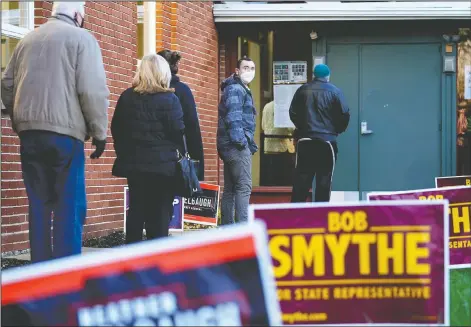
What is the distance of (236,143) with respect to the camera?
31.3 ft

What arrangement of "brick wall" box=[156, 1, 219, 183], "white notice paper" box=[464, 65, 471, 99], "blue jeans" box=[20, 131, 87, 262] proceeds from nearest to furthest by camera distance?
1. "blue jeans" box=[20, 131, 87, 262]
2. "brick wall" box=[156, 1, 219, 183]
3. "white notice paper" box=[464, 65, 471, 99]

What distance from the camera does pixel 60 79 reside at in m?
5.94

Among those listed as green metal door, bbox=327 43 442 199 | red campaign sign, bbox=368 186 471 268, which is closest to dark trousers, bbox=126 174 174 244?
red campaign sign, bbox=368 186 471 268

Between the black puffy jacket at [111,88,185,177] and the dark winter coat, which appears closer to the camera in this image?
the black puffy jacket at [111,88,185,177]

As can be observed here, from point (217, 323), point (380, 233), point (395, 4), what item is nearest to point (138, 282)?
point (217, 323)

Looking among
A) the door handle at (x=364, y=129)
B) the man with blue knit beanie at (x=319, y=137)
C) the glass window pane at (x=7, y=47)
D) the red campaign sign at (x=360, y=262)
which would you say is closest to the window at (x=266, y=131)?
the door handle at (x=364, y=129)

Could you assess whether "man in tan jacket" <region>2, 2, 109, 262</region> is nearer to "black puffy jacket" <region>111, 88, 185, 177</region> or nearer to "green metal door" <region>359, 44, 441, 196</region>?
"black puffy jacket" <region>111, 88, 185, 177</region>

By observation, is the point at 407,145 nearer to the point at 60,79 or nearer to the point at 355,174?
the point at 355,174

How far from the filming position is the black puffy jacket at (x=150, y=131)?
271 inches

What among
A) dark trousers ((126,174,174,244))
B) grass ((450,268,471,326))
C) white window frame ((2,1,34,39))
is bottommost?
grass ((450,268,471,326))

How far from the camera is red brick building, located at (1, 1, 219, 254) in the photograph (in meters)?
8.52

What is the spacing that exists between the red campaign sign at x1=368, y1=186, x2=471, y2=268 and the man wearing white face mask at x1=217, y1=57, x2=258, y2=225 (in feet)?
9.54

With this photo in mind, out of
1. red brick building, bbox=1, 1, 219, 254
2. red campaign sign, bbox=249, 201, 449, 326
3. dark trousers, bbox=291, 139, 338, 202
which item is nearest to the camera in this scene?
red campaign sign, bbox=249, 201, 449, 326

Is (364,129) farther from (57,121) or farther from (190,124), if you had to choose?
(57,121)
